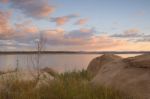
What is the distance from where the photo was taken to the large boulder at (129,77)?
5.75 metres

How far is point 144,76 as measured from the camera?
236 inches

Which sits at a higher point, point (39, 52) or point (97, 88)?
point (39, 52)

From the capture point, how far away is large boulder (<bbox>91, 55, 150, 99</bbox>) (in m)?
5.75

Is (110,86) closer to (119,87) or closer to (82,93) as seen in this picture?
(119,87)

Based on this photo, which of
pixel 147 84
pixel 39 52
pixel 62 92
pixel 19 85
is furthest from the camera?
pixel 39 52

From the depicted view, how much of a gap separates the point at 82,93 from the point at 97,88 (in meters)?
0.49

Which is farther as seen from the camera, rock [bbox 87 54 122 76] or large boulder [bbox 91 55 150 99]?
rock [bbox 87 54 122 76]

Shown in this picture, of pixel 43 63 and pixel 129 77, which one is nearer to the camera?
pixel 129 77

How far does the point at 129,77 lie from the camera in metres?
6.25

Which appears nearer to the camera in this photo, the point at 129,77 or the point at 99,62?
the point at 129,77

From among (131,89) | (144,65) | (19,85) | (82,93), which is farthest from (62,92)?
(19,85)

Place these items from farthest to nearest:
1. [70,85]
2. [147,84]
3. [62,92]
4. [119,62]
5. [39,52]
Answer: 1. [39,52]
2. [119,62]
3. [70,85]
4. [62,92]
5. [147,84]

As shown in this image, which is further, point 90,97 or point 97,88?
point 97,88

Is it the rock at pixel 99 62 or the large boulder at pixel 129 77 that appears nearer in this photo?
the large boulder at pixel 129 77
